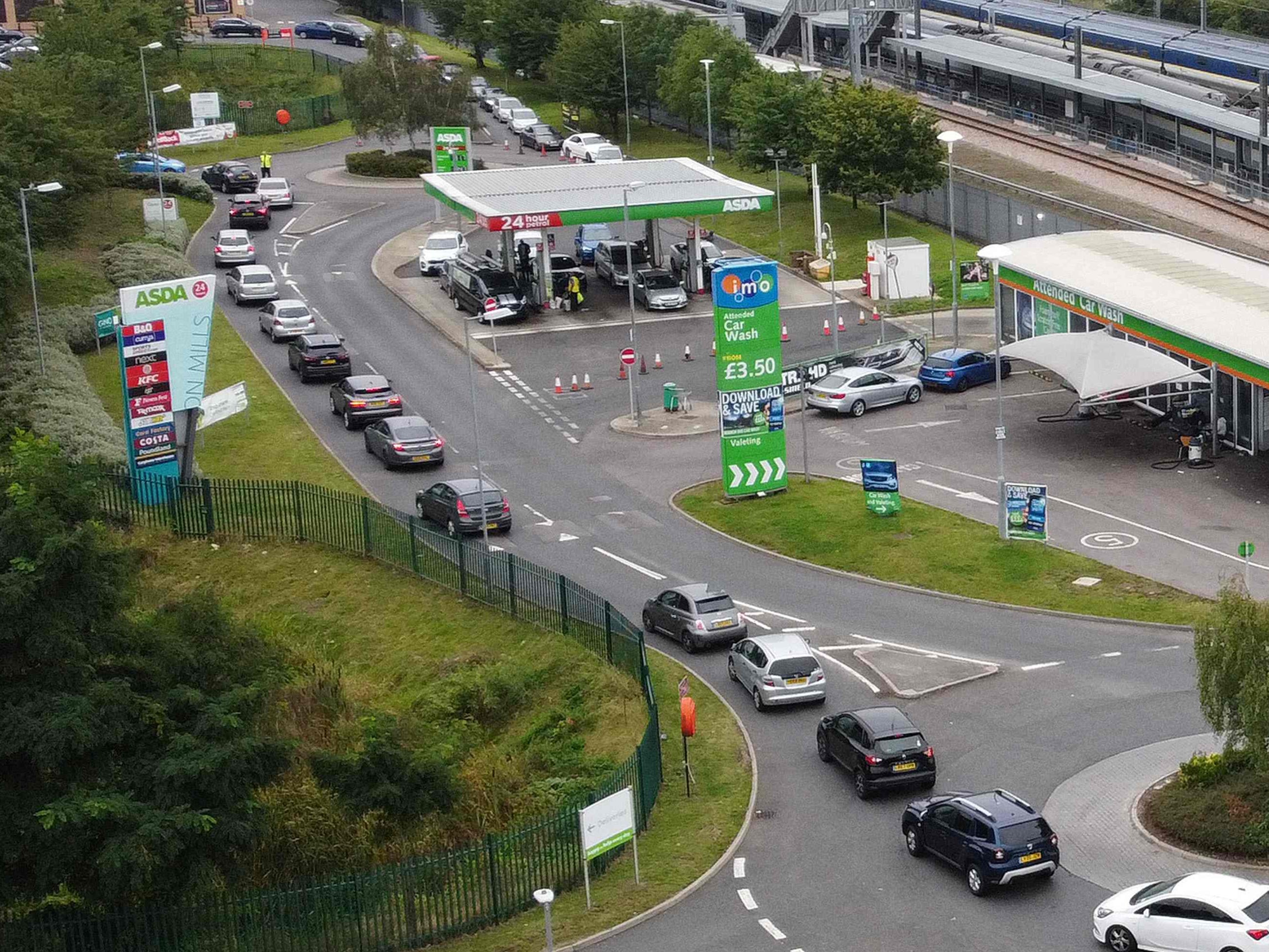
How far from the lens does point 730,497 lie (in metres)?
44.8

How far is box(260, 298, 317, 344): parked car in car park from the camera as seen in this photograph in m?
59.6

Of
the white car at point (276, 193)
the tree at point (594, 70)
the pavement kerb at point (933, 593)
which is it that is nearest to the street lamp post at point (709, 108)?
the tree at point (594, 70)

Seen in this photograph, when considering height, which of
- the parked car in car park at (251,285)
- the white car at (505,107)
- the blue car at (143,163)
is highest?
the white car at (505,107)

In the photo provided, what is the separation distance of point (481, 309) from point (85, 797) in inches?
1611

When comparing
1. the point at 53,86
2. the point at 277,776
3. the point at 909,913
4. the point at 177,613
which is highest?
the point at 53,86

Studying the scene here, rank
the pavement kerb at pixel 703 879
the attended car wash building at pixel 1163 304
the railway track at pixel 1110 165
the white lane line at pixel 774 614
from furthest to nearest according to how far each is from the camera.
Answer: the railway track at pixel 1110 165, the attended car wash building at pixel 1163 304, the white lane line at pixel 774 614, the pavement kerb at pixel 703 879

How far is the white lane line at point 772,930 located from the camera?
2467cm

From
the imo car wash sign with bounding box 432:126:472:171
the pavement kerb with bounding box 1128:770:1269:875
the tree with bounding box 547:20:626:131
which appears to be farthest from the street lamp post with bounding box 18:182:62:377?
the tree with bounding box 547:20:626:131

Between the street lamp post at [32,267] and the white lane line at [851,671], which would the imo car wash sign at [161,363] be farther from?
the white lane line at [851,671]

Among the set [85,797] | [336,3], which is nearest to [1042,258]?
[85,797]

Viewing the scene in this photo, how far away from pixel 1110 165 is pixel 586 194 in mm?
26978

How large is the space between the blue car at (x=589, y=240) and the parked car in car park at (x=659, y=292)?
5.83m

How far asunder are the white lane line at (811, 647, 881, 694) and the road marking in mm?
46468

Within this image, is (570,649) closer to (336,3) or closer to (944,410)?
(944,410)
